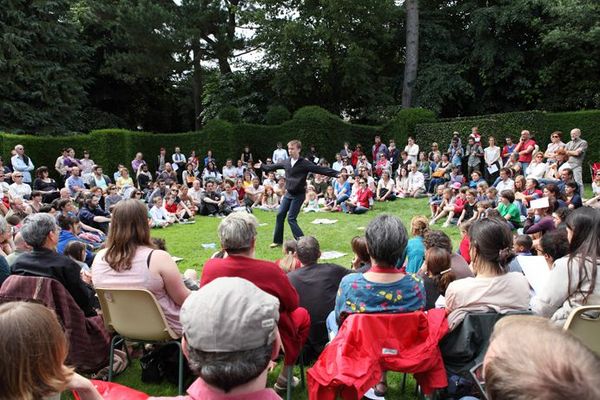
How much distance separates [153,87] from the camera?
29.3 meters

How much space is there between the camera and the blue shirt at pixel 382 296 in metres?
2.98

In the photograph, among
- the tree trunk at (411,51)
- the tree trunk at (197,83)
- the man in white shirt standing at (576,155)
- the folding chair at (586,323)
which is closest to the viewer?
the folding chair at (586,323)

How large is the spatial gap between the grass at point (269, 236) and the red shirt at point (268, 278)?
2.10 feet

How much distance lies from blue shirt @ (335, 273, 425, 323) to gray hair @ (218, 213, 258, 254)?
751mm

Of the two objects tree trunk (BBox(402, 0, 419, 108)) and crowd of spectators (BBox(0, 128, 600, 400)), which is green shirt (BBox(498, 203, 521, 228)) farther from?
tree trunk (BBox(402, 0, 419, 108))

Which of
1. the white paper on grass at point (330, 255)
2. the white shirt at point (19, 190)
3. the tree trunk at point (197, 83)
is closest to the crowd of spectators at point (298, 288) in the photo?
the white paper on grass at point (330, 255)

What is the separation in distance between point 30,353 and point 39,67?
22875mm

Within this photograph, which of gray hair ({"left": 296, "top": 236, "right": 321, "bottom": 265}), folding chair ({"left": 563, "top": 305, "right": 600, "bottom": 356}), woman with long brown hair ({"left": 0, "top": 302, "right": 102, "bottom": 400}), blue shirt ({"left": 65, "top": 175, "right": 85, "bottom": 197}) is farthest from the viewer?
blue shirt ({"left": 65, "top": 175, "right": 85, "bottom": 197})

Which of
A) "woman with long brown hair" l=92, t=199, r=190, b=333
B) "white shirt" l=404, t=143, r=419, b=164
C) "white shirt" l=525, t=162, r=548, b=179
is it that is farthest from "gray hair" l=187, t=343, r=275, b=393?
"white shirt" l=404, t=143, r=419, b=164

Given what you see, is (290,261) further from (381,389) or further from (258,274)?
(381,389)

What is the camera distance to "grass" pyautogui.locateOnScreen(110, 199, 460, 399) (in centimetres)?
384

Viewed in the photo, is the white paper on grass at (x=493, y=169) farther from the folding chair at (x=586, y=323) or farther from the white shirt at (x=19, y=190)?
the folding chair at (x=586, y=323)

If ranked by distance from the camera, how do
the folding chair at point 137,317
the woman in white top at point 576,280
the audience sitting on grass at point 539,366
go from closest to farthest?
the audience sitting on grass at point 539,366 < the woman in white top at point 576,280 < the folding chair at point 137,317

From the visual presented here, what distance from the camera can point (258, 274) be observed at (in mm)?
3158
